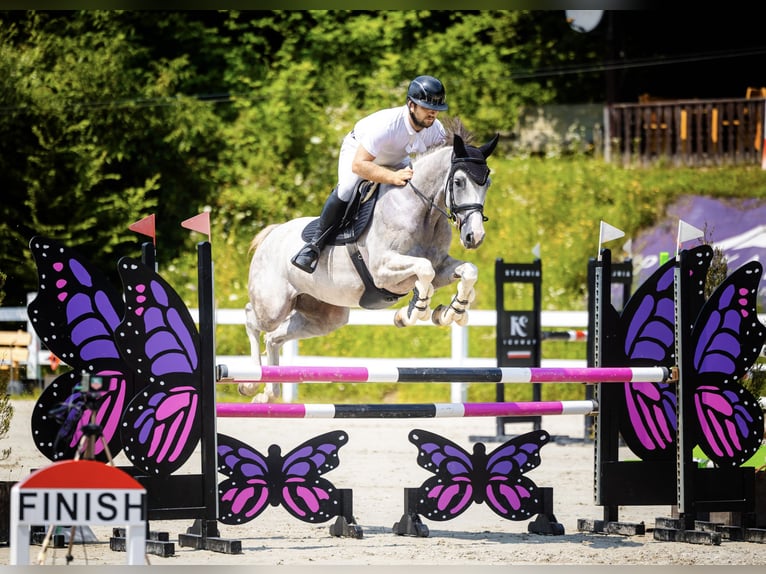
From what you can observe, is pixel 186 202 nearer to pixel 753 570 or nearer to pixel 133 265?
pixel 133 265

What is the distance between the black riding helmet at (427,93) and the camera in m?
4.49

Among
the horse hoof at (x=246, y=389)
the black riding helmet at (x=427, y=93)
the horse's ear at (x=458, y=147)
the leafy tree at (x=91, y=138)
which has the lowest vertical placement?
the horse hoof at (x=246, y=389)

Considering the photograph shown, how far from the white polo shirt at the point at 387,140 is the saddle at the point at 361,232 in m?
0.06

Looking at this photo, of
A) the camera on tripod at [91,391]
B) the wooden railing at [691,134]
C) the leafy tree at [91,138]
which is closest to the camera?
the camera on tripod at [91,391]

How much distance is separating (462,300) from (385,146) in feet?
2.37

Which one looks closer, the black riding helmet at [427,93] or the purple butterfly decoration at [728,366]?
the purple butterfly decoration at [728,366]

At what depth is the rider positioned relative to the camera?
4.55m

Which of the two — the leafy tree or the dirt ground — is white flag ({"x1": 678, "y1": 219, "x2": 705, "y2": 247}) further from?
the leafy tree

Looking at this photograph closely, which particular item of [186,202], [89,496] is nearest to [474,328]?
[186,202]

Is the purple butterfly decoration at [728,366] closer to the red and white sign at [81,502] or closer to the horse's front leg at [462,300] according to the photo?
the horse's front leg at [462,300]

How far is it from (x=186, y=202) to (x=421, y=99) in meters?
8.80

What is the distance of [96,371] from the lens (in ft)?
12.6

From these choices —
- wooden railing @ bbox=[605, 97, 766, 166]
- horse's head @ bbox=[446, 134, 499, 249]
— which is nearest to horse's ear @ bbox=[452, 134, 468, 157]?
horse's head @ bbox=[446, 134, 499, 249]

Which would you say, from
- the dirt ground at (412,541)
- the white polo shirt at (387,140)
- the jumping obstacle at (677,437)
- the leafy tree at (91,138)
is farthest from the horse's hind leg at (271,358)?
the leafy tree at (91,138)
